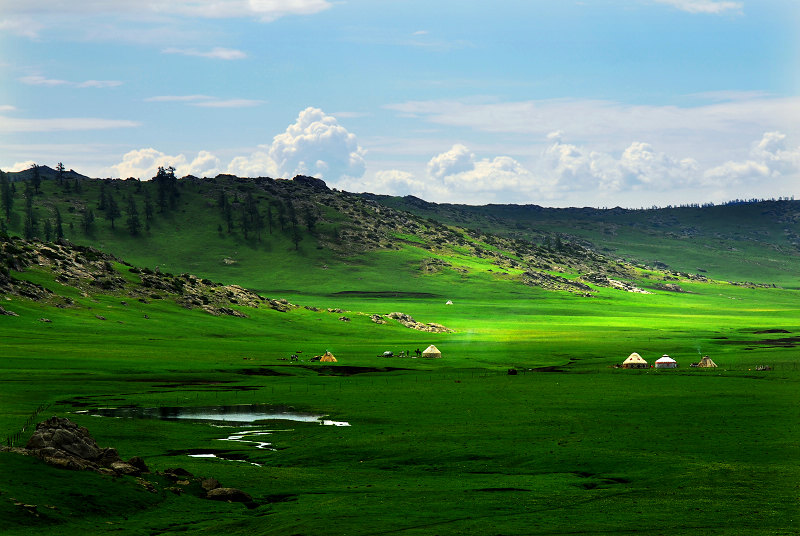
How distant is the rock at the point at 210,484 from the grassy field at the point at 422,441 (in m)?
1.92

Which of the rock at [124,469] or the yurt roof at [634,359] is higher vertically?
the rock at [124,469]

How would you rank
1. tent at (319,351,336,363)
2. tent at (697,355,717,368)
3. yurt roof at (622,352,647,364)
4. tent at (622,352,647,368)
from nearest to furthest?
tent at (697,355,717,368), tent at (622,352,647,368), yurt roof at (622,352,647,364), tent at (319,351,336,363)

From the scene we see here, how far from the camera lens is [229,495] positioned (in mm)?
52219

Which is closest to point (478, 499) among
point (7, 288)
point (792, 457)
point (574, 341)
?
point (792, 457)

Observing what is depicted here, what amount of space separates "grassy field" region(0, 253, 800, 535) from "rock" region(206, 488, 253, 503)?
0.95 m

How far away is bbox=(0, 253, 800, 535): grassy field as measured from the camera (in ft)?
153

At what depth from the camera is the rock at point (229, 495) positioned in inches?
2055

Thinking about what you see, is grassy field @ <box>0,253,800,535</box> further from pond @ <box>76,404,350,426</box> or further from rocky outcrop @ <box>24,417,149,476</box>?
pond @ <box>76,404,350,426</box>

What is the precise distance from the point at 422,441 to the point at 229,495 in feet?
76.6

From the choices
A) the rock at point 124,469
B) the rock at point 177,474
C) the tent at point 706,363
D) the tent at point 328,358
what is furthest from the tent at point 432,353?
the rock at point 124,469

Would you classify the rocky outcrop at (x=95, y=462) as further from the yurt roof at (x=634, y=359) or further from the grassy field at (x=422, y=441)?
the yurt roof at (x=634, y=359)

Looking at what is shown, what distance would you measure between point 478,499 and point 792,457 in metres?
25.5

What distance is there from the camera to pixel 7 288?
17638 cm

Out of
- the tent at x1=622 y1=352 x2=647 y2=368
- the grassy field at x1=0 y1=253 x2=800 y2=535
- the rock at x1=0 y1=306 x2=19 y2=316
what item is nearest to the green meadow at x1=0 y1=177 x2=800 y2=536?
the grassy field at x1=0 y1=253 x2=800 y2=535
